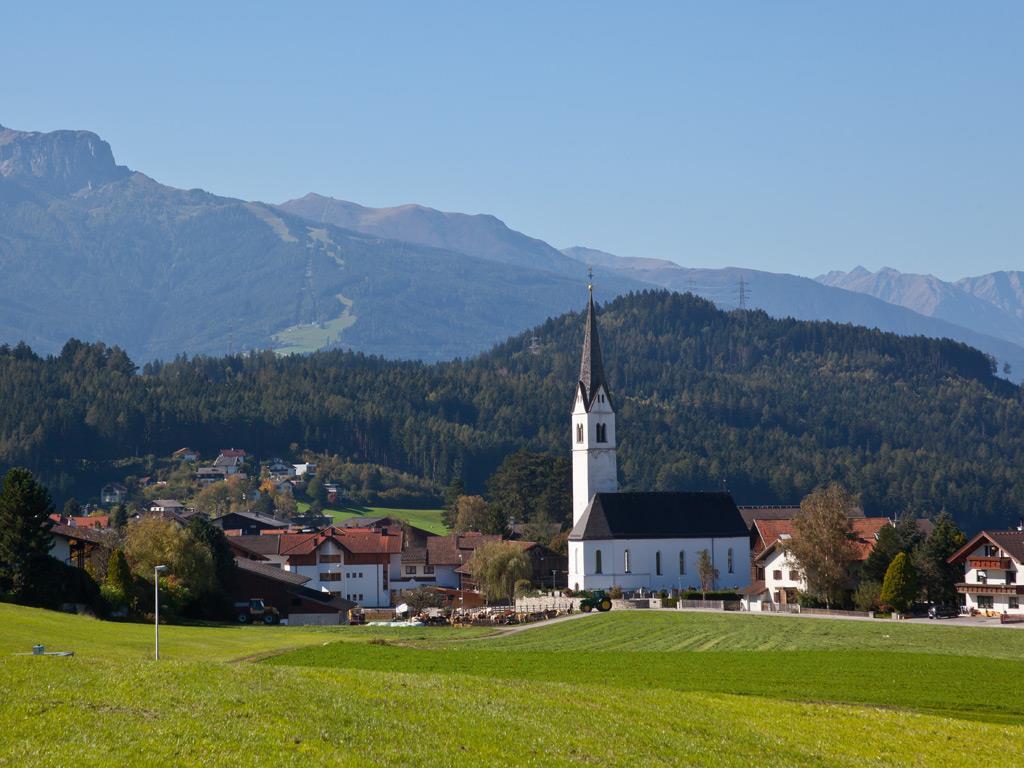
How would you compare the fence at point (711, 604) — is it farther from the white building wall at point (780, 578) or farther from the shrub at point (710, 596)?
the white building wall at point (780, 578)

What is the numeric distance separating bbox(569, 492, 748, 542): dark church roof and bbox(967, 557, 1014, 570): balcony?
26.2 metres

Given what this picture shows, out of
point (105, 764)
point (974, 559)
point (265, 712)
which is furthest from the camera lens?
point (974, 559)

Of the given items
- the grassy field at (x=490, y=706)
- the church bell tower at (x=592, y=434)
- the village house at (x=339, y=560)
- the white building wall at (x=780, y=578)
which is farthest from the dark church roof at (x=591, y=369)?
the grassy field at (x=490, y=706)

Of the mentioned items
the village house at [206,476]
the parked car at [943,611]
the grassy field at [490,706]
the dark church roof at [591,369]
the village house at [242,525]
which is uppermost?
the dark church roof at [591,369]

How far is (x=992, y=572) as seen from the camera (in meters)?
80.6

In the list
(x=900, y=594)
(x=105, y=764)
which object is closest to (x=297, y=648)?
(x=105, y=764)

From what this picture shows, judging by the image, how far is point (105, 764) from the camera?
2159 centimetres

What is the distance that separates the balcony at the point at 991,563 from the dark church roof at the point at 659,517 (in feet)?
86.1

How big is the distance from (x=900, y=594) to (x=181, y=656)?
41.5 meters

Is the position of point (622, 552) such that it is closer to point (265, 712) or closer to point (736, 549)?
point (736, 549)

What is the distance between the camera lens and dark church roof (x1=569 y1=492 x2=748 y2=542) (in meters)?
102

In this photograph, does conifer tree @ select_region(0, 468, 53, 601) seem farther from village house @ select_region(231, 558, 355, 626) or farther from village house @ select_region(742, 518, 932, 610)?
village house @ select_region(742, 518, 932, 610)

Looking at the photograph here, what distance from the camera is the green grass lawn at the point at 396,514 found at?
574 feet

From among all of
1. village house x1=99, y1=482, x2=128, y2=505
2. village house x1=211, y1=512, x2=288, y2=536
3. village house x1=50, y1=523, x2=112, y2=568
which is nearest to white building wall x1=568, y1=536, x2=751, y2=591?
village house x1=50, y1=523, x2=112, y2=568
